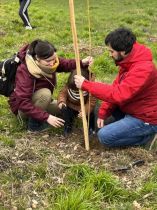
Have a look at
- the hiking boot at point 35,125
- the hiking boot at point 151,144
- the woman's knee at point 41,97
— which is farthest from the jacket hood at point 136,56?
the hiking boot at point 35,125

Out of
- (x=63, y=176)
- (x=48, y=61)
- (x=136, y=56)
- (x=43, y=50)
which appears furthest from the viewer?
(x=48, y=61)

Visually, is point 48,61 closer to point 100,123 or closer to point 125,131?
point 100,123

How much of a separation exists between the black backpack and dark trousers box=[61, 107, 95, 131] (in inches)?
34.9

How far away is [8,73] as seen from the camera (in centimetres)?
684

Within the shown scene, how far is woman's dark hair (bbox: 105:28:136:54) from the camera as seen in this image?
6031mm

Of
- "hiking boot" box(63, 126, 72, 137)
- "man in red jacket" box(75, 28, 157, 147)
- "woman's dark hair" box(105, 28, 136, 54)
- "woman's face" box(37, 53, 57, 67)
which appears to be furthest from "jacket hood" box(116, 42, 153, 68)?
"hiking boot" box(63, 126, 72, 137)

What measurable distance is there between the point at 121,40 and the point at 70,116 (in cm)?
164

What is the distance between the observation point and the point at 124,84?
610 cm

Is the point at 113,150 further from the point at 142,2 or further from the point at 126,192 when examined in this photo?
the point at 142,2

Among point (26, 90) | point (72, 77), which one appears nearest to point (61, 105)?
point (72, 77)

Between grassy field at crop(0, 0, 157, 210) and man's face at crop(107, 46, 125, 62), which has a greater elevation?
man's face at crop(107, 46, 125, 62)

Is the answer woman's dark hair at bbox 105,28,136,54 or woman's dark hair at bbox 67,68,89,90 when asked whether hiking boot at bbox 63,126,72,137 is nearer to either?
woman's dark hair at bbox 67,68,89,90

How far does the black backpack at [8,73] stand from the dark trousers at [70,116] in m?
0.89

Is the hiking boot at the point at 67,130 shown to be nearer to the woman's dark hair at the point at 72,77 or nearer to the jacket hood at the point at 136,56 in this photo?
the woman's dark hair at the point at 72,77
